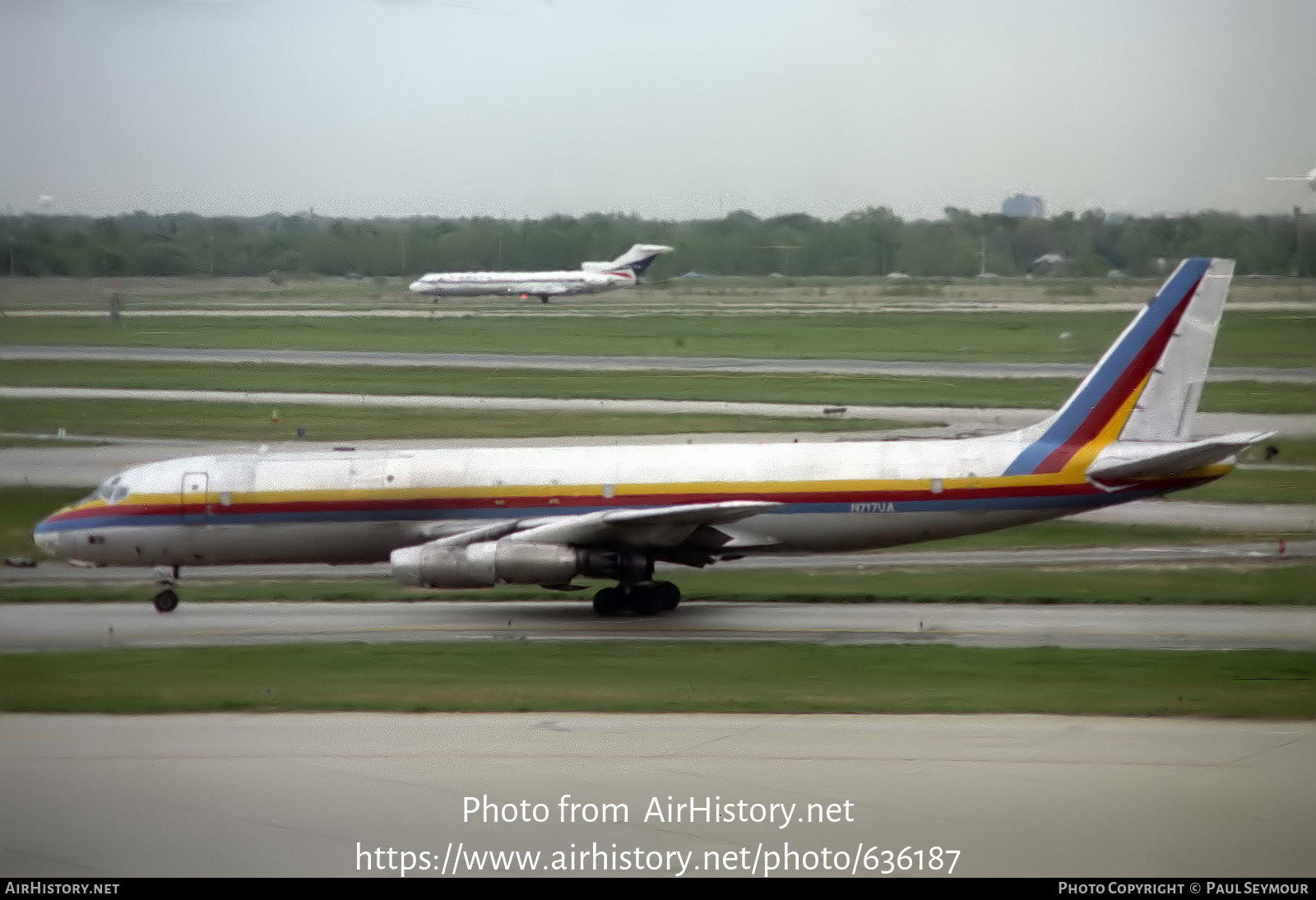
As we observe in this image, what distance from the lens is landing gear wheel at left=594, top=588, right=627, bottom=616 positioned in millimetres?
25125

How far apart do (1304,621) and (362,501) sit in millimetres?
14795

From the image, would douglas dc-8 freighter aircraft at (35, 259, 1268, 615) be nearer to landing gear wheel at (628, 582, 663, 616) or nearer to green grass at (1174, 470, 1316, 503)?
landing gear wheel at (628, 582, 663, 616)

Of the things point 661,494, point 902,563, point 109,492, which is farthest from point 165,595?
point 902,563

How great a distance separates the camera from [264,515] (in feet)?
84.6

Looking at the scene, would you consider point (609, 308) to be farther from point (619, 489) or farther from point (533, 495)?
point (619, 489)

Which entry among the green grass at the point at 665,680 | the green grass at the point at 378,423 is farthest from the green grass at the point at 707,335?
the green grass at the point at 665,680

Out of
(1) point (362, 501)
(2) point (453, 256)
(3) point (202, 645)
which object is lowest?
(3) point (202, 645)

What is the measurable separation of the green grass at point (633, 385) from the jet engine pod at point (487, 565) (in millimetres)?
12324

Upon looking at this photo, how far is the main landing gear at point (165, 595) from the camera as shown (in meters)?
25.5

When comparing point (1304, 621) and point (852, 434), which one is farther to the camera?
point (852, 434)

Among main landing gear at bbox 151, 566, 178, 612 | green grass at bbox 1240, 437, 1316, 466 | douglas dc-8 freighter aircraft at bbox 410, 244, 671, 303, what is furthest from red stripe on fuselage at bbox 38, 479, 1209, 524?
douglas dc-8 freighter aircraft at bbox 410, 244, 671, 303

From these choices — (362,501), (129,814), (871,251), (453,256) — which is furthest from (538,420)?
(129,814)

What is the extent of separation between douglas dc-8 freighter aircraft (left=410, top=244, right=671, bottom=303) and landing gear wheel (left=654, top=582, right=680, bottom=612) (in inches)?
564

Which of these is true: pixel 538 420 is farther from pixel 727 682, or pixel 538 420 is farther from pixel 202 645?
pixel 727 682
